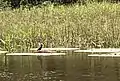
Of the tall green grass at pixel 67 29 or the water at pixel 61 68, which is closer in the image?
the water at pixel 61 68

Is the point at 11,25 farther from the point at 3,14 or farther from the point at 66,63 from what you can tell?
the point at 66,63

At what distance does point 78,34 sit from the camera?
25219mm

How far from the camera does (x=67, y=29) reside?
25719 mm

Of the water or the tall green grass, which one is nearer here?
the water

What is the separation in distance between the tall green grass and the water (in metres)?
2.99

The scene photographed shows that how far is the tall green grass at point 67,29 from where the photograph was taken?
2450 centimetres

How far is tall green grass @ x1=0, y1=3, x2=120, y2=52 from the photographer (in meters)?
24.5

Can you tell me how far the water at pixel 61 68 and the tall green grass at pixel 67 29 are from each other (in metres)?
2.99

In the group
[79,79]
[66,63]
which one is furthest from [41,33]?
[79,79]

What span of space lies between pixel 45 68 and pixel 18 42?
8.15 metres

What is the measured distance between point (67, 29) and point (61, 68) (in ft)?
28.5

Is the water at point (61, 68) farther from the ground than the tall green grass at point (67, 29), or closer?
closer

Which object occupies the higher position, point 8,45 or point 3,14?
point 3,14

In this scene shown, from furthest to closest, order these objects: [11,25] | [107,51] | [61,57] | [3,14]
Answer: [3,14], [11,25], [107,51], [61,57]
